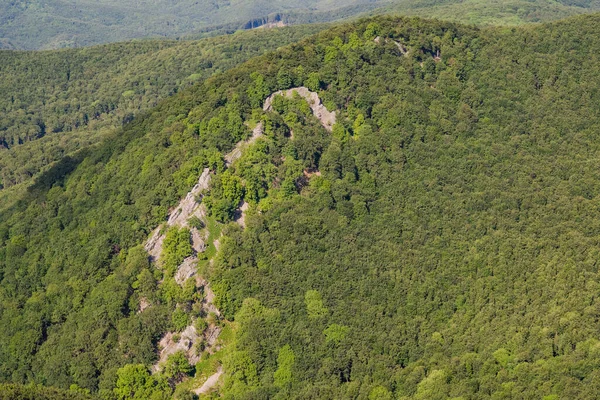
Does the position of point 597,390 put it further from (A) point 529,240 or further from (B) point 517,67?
(B) point 517,67

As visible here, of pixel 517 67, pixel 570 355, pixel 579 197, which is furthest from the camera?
pixel 517 67

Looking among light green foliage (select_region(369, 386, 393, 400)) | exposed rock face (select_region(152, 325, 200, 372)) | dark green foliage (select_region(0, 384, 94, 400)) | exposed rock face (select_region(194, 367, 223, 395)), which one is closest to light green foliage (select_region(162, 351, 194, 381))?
exposed rock face (select_region(152, 325, 200, 372))

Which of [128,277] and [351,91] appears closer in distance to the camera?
[128,277]

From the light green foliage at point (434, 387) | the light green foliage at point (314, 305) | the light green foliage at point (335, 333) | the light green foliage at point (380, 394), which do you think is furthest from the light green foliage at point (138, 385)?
the light green foliage at point (434, 387)

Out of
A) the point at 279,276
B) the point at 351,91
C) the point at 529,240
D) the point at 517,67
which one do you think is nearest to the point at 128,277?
the point at 279,276

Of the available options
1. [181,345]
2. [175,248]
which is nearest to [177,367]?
[181,345]

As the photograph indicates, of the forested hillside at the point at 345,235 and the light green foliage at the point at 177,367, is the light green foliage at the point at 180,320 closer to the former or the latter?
the forested hillside at the point at 345,235
